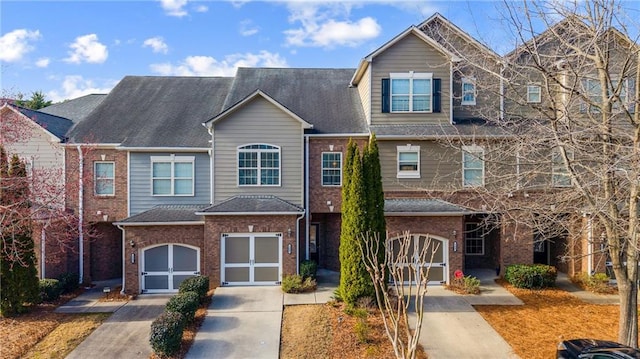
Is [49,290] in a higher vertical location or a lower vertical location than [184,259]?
lower

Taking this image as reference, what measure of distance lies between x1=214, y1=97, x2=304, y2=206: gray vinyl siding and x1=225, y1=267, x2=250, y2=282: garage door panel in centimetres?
309

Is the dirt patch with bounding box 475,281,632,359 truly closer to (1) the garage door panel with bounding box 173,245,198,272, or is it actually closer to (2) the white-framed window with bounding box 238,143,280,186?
(2) the white-framed window with bounding box 238,143,280,186

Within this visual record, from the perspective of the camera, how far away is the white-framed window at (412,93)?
55.5 feet

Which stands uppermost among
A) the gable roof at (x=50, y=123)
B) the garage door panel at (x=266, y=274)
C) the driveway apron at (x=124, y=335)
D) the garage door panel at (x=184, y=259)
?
the gable roof at (x=50, y=123)

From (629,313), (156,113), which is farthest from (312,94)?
(629,313)

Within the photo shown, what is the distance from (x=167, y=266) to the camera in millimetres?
15203

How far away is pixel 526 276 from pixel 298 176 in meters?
9.89

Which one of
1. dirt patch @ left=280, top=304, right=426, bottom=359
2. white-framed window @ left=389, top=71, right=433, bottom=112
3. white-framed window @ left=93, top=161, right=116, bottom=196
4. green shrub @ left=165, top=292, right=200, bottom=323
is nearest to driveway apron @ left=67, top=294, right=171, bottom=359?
green shrub @ left=165, top=292, right=200, bottom=323

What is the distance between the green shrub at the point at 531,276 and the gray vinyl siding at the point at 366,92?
8623 millimetres

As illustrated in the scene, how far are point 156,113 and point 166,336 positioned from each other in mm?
12648

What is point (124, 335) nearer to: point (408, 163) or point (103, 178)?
point (103, 178)

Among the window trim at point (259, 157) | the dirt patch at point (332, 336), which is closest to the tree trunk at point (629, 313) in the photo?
the dirt patch at point (332, 336)

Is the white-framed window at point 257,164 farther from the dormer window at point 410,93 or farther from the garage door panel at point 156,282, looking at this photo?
the dormer window at point 410,93

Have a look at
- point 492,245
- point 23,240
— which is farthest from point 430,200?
point 23,240
